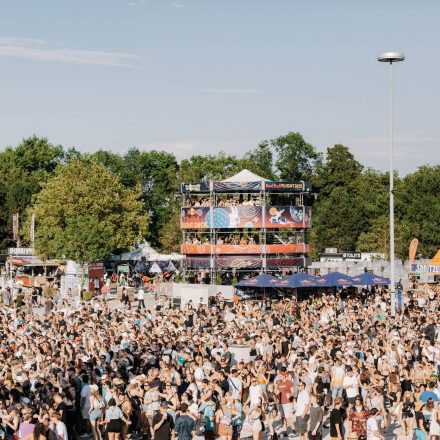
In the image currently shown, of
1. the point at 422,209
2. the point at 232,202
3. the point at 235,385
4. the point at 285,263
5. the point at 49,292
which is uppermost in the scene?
the point at 422,209

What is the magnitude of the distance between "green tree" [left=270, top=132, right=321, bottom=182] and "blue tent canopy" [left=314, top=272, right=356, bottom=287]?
199ft

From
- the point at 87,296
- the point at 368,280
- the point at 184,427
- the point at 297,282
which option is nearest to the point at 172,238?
the point at 87,296

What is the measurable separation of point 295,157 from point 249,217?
5089 centimetres

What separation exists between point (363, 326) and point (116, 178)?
49.2 metres

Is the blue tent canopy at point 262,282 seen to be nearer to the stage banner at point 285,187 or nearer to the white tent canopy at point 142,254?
the stage banner at point 285,187

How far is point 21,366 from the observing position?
21922mm

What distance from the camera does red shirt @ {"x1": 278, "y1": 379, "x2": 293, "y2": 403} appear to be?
64.5 feet

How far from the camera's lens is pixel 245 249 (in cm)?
5231

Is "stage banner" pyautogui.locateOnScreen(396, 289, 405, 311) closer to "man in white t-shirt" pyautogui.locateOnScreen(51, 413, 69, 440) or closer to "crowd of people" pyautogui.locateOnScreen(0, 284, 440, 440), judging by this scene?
"crowd of people" pyautogui.locateOnScreen(0, 284, 440, 440)

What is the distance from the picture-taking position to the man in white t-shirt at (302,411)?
1817 centimetres

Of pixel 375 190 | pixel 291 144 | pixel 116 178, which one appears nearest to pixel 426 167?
pixel 375 190

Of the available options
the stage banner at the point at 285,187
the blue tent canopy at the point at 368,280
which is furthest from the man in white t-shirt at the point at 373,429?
the stage banner at the point at 285,187

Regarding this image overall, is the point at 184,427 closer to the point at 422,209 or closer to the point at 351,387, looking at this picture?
the point at 351,387

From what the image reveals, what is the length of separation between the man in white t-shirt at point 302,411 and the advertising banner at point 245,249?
33.7 metres
